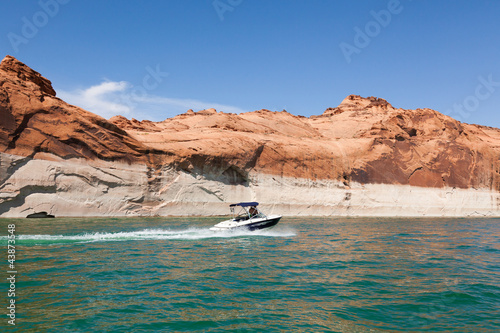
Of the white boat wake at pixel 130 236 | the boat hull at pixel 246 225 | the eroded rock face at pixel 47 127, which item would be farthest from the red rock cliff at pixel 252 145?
the white boat wake at pixel 130 236

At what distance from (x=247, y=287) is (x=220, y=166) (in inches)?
1227

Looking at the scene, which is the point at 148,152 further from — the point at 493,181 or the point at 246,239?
the point at 493,181

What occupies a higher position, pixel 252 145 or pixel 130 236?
pixel 252 145

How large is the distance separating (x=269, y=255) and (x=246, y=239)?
224 inches

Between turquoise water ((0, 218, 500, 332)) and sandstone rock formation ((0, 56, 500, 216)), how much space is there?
16953mm

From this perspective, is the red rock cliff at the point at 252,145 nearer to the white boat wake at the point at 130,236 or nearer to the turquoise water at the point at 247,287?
the white boat wake at the point at 130,236

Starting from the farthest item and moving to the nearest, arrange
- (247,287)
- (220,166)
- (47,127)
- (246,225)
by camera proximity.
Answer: (220,166)
(47,127)
(246,225)
(247,287)

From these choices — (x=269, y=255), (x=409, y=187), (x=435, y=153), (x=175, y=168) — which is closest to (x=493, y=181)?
(x=435, y=153)

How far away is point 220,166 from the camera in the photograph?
135 feet

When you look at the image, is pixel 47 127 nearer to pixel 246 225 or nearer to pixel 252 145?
pixel 252 145

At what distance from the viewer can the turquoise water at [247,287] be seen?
24.7 feet

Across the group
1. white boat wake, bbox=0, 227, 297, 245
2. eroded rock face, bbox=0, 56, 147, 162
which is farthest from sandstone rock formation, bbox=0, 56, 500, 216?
white boat wake, bbox=0, 227, 297, 245

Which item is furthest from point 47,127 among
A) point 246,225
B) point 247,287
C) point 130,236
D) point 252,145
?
point 247,287

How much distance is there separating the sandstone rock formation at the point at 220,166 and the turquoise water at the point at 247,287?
17.0m
